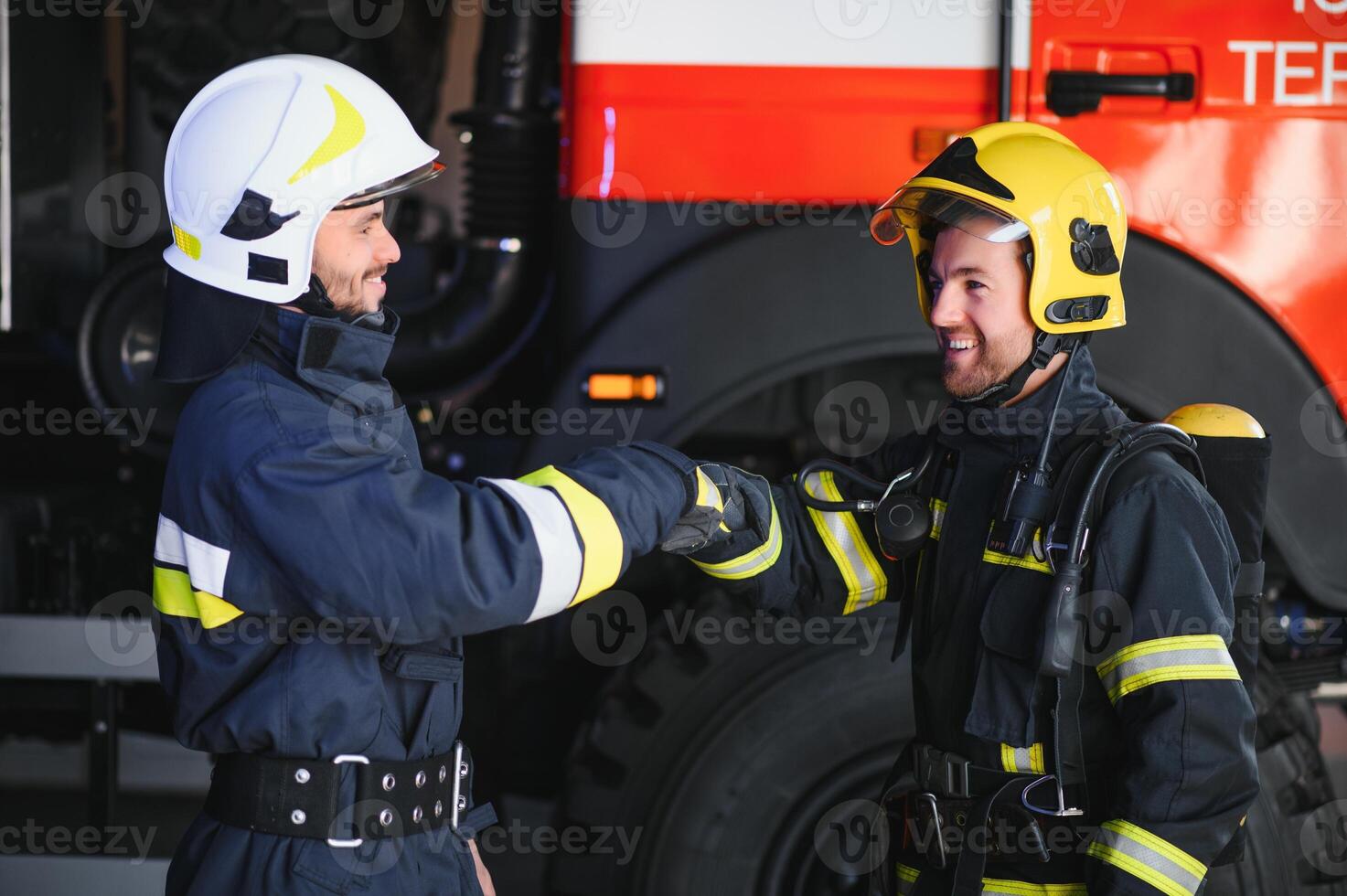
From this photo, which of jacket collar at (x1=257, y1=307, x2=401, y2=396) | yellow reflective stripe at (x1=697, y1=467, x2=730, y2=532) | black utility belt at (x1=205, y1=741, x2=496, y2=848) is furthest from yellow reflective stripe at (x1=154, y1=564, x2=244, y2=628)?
yellow reflective stripe at (x1=697, y1=467, x2=730, y2=532)

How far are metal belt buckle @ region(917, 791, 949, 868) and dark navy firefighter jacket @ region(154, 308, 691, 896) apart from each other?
22.8 inches

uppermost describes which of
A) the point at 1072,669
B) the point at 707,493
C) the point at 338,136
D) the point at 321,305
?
the point at 338,136

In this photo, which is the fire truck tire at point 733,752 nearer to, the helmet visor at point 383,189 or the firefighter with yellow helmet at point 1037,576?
the firefighter with yellow helmet at point 1037,576

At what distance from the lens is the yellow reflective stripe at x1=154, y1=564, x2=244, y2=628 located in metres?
1.53

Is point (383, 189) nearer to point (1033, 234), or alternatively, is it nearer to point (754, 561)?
point (754, 561)

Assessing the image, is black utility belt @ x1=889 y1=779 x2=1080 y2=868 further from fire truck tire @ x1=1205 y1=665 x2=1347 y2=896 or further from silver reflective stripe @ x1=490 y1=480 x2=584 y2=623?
fire truck tire @ x1=1205 y1=665 x2=1347 y2=896

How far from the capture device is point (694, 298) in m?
2.30

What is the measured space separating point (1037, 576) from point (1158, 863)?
39 cm

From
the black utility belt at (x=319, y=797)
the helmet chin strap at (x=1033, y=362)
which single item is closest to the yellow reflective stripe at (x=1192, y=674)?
the helmet chin strap at (x=1033, y=362)

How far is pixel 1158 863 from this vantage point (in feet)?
4.86

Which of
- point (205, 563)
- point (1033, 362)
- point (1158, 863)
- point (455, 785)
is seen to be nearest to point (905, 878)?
point (1158, 863)

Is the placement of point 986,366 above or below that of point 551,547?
above

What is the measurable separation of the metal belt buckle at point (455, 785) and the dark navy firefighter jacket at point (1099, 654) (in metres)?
0.48

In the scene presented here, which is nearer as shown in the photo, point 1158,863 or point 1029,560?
point 1158,863
